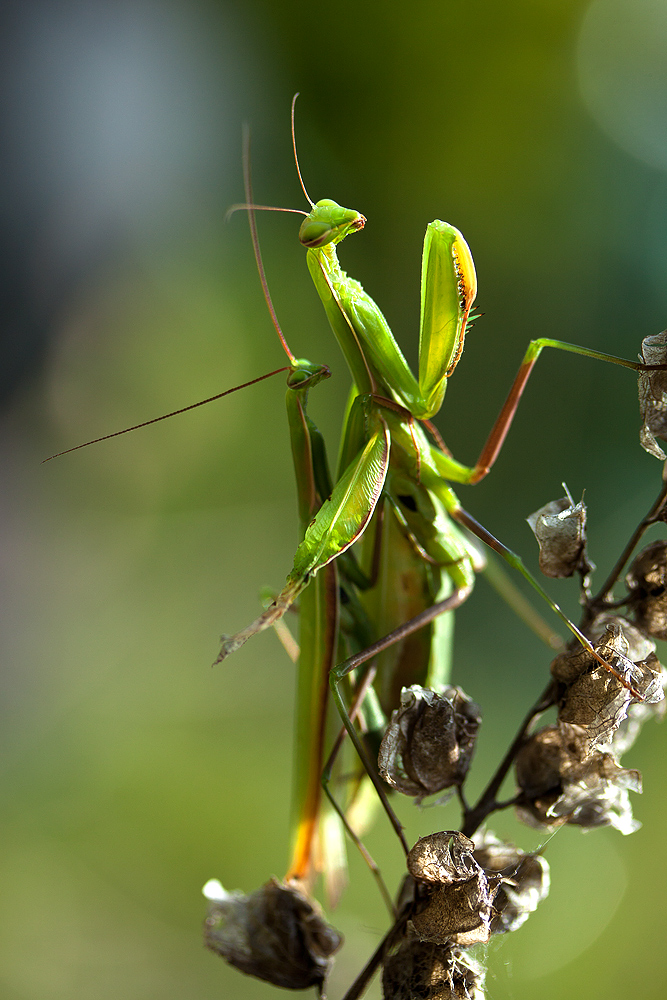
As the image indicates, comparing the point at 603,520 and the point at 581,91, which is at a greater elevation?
the point at 581,91

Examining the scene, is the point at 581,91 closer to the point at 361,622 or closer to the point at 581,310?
the point at 581,310

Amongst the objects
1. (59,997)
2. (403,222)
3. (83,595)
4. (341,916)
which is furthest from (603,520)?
(59,997)

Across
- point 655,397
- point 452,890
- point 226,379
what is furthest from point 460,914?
point 226,379

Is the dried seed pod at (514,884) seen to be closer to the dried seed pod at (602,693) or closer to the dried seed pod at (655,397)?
the dried seed pod at (602,693)

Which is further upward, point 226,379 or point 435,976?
point 226,379

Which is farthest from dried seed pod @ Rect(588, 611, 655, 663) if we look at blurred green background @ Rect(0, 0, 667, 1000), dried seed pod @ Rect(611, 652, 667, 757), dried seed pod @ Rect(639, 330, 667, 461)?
blurred green background @ Rect(0, 0, 667, 1000)

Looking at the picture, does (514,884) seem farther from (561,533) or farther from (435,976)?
(561,533)
